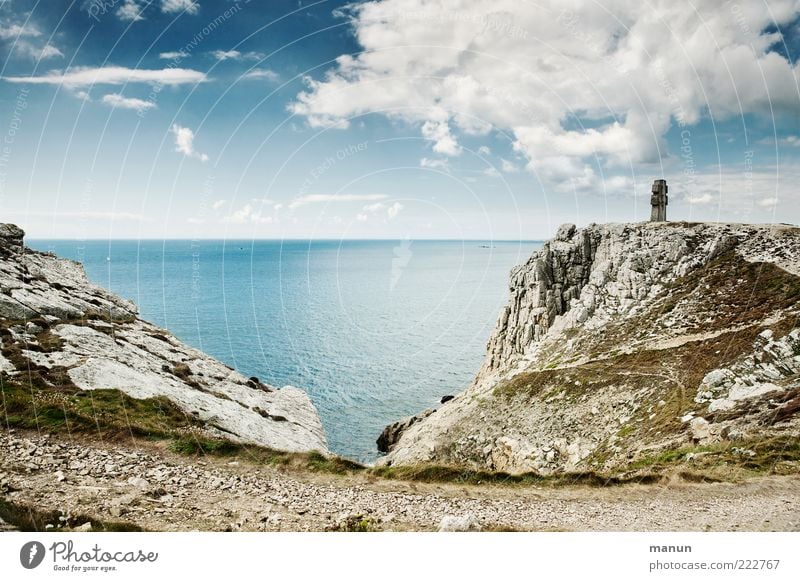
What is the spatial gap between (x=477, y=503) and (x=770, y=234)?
33.9 meters

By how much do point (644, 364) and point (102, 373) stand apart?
1179 inches

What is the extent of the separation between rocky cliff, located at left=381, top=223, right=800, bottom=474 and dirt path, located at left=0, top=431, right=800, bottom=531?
3.26m

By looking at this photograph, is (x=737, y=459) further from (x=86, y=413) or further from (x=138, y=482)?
(x=86, y=413)

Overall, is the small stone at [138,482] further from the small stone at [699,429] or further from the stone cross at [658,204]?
the stone cross at [658,204]

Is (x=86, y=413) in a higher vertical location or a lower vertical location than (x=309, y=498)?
higher

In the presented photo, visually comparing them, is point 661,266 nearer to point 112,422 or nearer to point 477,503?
point 477,503

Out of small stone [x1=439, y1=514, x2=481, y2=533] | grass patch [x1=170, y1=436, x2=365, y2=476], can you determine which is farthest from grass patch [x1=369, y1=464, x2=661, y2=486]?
small stone [x1=439, y1=514, x2=481, y2=533]

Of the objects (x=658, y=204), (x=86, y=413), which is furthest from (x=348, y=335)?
(x=86, y=413)

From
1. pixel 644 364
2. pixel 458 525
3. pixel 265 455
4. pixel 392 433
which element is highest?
pixel 644 364

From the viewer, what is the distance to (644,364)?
25703mm

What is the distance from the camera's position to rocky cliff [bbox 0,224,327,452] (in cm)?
1416

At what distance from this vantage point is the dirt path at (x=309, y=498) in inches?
375

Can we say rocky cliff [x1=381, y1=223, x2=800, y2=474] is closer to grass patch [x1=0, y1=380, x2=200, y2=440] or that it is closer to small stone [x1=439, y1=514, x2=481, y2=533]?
small stone [x1=439, y1=514, x2=481, y2=533]
